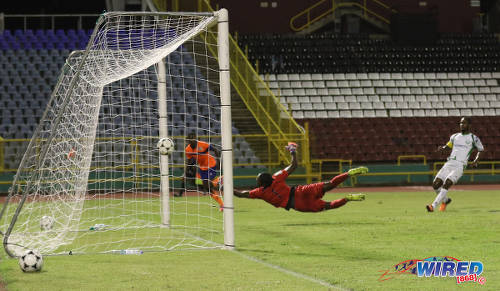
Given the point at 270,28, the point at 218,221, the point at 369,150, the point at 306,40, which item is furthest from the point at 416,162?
the point at 218,221

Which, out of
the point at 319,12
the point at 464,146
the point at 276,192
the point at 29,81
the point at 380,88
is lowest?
the point at 276,192

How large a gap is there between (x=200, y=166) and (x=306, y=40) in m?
20.0

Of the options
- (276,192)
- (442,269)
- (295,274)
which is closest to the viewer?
(442,269)

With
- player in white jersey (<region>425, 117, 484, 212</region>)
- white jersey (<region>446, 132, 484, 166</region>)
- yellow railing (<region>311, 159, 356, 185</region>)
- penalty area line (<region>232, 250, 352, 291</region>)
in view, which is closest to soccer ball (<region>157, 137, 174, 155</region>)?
penalty area line (<region>232, 250, 352, 291</region>)

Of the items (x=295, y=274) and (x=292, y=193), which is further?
(x=292, y=193)

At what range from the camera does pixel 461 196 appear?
23.5 meters

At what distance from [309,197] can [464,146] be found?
5.54 meters

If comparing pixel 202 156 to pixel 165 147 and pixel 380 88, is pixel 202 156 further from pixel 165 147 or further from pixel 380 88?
pixel 380 88

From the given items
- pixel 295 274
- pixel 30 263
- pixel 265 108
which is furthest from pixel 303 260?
pixel 265 108

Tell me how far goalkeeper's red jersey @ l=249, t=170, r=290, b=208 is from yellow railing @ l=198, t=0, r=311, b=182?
13.7m

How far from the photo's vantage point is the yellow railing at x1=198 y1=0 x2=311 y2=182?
93.0 feet

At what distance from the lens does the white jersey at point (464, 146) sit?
18.1 m

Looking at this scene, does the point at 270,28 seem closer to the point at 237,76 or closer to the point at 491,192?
the point at 237,76

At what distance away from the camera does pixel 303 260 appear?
10195mm
